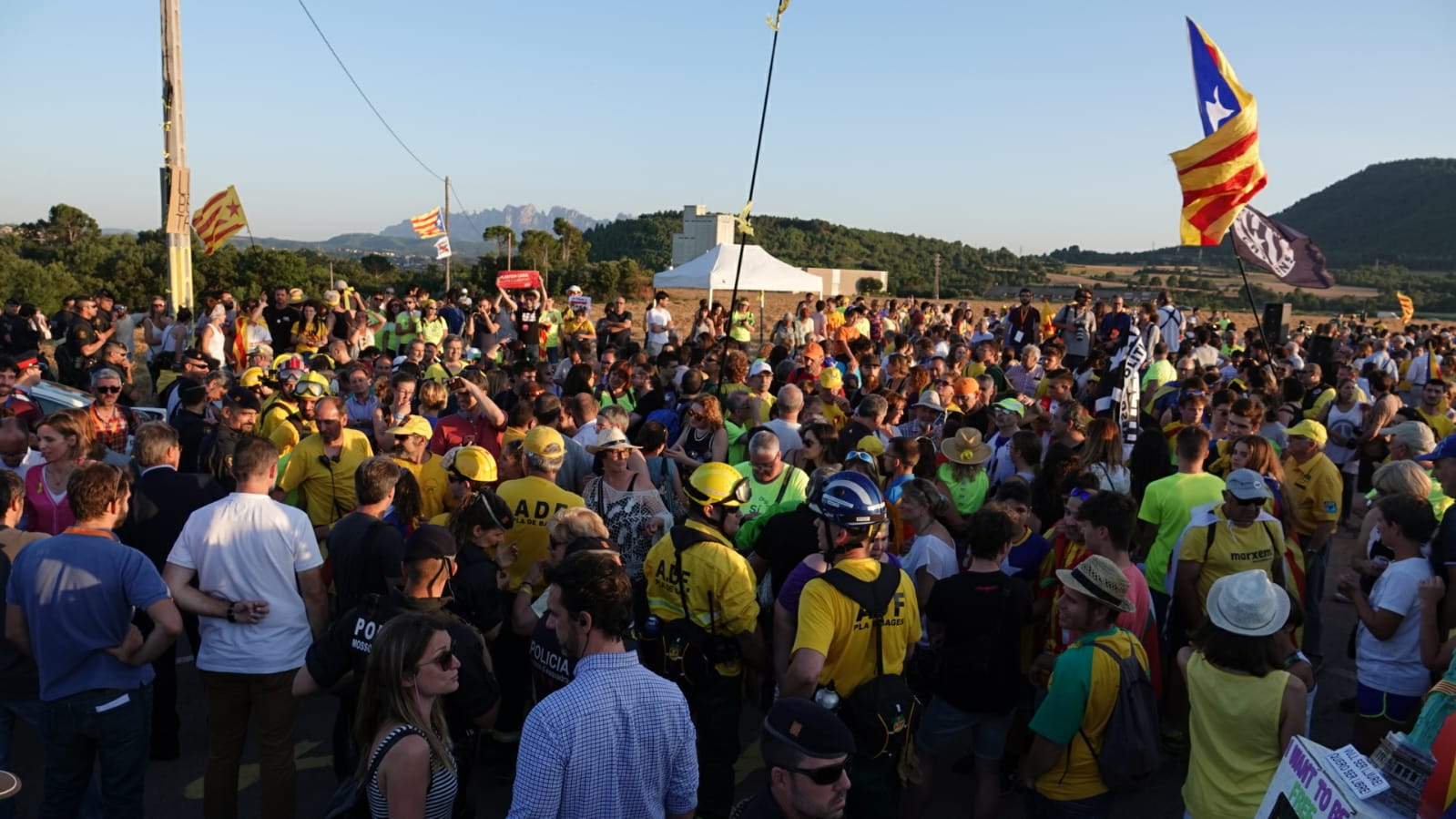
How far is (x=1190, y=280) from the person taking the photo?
244ft

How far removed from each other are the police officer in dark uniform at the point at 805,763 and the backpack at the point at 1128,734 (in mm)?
1562

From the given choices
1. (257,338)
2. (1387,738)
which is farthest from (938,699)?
(257,338)

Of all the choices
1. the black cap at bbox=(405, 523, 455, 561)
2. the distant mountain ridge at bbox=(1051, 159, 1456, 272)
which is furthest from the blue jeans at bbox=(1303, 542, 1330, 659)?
the distant mountain ridge at bbox=(1051, 159, 1456, 272)

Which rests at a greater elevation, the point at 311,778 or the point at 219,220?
the point at 219,220

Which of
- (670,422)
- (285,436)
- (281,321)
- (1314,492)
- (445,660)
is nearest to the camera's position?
(445,660)

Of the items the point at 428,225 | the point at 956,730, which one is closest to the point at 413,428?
the point at 956,730

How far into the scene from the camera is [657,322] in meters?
16.7

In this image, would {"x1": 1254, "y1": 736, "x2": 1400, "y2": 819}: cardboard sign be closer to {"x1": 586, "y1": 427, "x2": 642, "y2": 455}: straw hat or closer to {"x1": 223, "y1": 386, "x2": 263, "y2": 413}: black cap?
{"x1": 586, "y1": 427, "x2": 642, "y2": 455}: straw hat

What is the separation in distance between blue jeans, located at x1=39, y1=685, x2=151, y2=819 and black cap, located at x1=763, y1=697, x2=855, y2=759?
123 inches

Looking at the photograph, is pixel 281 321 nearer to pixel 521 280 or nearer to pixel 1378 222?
pixel 521 280

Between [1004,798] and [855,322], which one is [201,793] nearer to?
[1004,798]

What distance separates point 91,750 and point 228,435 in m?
2.42

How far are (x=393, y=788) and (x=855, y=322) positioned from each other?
1521 centimetres

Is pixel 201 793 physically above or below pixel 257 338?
below
